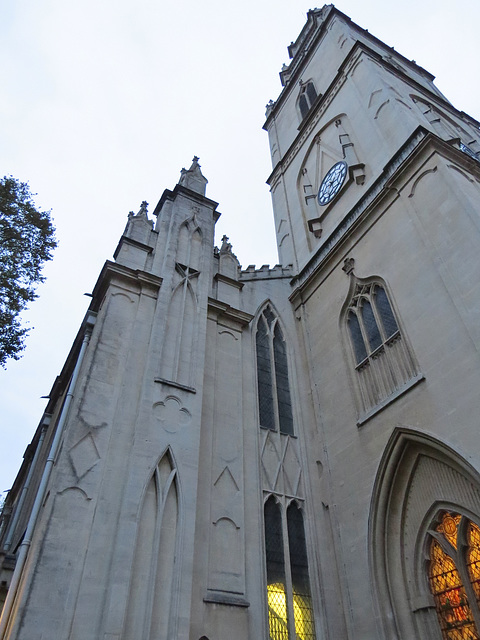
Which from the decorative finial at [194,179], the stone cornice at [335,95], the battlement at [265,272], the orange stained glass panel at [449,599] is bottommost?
the orange stained glass panel at [449,599]

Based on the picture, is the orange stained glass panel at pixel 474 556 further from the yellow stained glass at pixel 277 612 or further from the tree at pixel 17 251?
the tree at pixel 17 251

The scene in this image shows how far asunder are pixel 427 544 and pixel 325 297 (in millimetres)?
7110

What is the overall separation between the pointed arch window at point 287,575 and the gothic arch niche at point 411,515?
1436mm

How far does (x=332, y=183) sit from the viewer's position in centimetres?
1638

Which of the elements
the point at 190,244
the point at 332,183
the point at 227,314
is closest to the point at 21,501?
the point at 227,314

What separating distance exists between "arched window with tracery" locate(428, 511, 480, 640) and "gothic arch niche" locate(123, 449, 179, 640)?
4.58 m

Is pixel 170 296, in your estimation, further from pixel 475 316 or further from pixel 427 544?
pixel 427 544

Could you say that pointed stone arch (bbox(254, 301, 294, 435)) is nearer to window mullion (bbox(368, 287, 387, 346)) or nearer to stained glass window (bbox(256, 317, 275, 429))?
stained glass window (bbox(256, 317, 275, 429))

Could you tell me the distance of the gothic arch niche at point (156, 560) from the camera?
6.96 metres

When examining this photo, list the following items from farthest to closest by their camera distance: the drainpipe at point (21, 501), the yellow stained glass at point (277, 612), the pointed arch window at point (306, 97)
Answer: the pointed arch window at point (306, 97) < the drainpipe at point (21, 501) < the yellow stained glass at point (277, 612)

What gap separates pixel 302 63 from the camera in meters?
23.5

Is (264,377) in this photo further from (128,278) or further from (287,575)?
(287,575)

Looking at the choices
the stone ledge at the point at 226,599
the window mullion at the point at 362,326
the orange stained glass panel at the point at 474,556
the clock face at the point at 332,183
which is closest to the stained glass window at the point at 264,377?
the window mullion at the point at 362,326

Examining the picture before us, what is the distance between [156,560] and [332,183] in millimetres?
13156
